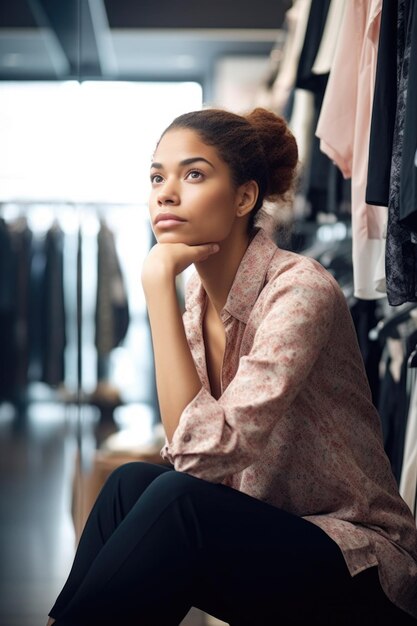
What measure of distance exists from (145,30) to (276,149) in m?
3.85

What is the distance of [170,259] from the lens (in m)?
1.34

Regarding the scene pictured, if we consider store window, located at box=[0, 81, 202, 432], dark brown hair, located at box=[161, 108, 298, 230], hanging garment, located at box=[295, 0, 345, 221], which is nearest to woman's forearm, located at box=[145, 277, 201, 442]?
dark brown hair, located at box=[161, 108, 298, 230]

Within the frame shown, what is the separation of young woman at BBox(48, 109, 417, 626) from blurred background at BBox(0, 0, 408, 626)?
126 centimetres

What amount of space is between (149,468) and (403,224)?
537mm

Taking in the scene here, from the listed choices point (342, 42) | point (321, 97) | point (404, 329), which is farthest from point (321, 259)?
point (342, 42)

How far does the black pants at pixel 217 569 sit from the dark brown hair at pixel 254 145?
1.75 ft

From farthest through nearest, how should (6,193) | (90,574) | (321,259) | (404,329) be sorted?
1. (6,193)
2. (321,259)
3. (404,329)
4. (90,574)

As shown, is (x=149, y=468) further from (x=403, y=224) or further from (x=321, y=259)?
(x=321, y=259)

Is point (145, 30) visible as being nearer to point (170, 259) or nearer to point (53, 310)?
point (53, 310)

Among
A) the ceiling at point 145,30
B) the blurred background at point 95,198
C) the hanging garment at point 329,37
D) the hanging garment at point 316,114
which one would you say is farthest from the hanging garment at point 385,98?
the ceiling at point 145,30

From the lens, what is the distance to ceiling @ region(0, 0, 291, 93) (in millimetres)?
4773

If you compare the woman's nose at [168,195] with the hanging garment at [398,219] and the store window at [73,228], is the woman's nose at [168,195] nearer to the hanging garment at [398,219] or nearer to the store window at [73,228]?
the hanging garment at [398,219]

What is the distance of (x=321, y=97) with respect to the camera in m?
2.62

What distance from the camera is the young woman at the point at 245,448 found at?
112 cm
